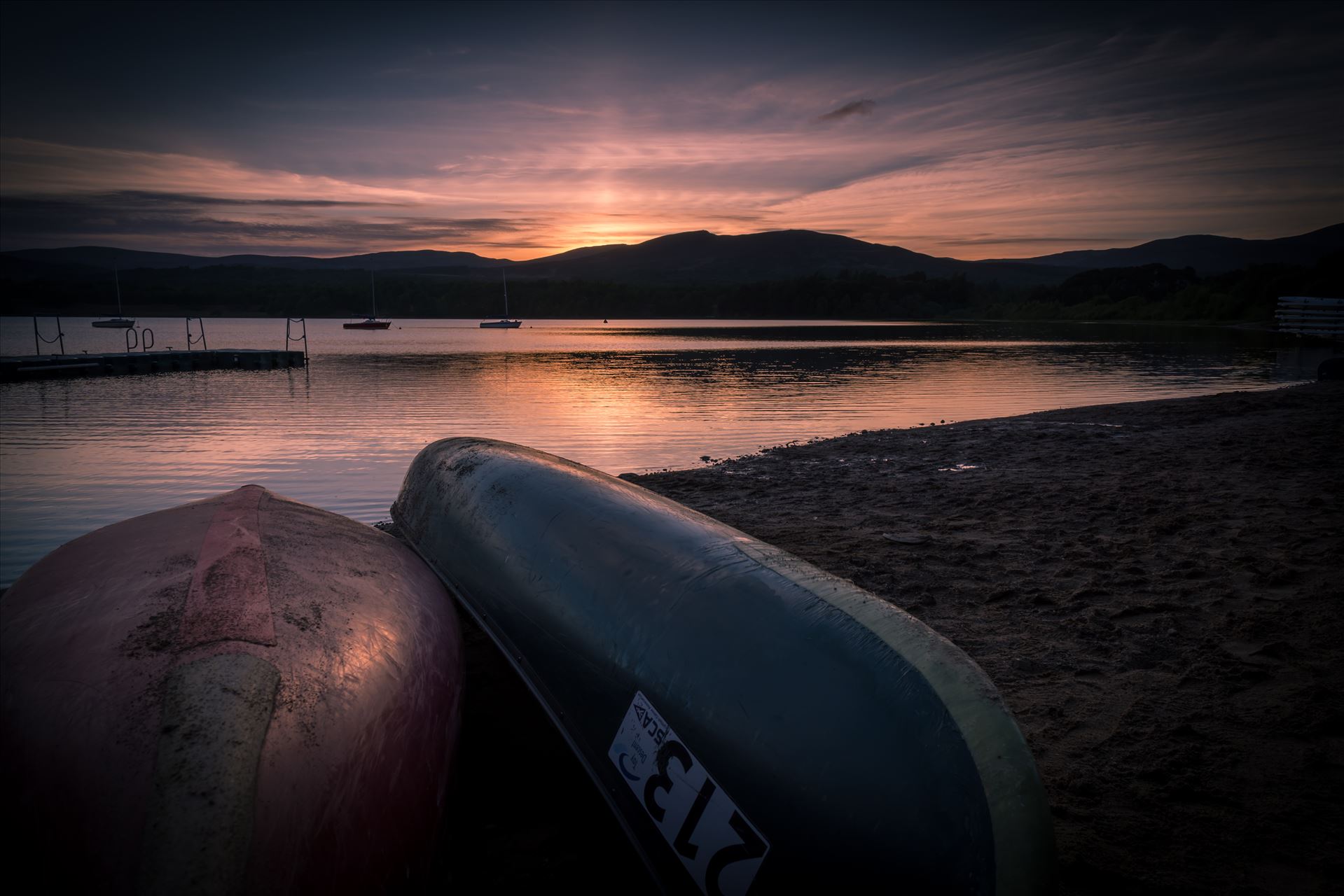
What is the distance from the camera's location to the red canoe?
1.78 metres

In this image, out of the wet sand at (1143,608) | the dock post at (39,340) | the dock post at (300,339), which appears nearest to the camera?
the wet sand at (1143,608)

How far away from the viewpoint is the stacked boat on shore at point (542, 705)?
5.88 feet

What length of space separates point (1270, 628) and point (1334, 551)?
5.08ft

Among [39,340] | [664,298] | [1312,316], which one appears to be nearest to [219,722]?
[1312,316]

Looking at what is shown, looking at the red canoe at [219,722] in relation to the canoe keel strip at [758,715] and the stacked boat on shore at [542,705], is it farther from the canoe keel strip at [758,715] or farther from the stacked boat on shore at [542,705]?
the canoe keel strip at [758,715]

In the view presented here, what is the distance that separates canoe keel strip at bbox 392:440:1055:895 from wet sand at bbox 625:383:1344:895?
1.12m

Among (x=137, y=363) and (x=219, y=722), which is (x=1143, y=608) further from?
(x=137, y=363)

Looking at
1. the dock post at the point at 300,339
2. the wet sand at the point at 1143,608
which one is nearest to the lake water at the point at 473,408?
the dock post at the point at 300,339

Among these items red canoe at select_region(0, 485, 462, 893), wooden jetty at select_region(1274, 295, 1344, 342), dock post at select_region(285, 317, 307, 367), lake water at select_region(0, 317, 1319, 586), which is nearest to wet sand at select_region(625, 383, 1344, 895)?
red canoe at select_region(0, 485, 462, 893)

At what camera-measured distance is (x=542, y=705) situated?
2920mm

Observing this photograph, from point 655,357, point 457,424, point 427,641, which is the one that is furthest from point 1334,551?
point 655,357

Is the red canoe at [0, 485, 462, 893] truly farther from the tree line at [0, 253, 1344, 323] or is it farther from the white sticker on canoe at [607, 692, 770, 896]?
the tree line at [0, 253, 1344, 323]

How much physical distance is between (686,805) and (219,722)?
1.28 m

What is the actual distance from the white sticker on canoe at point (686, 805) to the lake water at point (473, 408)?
718cm
